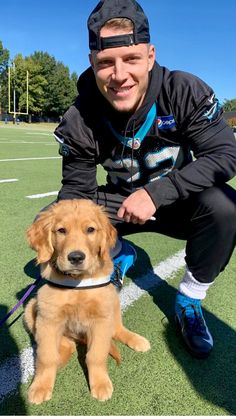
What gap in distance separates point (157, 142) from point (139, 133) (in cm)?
16

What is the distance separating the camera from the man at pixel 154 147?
2619mm

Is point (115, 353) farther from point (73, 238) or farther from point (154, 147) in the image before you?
point (154, 147)

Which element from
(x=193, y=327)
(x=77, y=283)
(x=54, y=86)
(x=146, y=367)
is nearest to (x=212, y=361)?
(x=193, y=327)

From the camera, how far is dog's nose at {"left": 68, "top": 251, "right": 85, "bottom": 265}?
7.73 ft

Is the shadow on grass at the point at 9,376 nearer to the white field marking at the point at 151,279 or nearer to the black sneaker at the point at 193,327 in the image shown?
the white field marking at the point at 151,279

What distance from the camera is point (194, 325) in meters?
2.78

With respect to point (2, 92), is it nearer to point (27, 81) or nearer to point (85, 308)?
point (27, 81)

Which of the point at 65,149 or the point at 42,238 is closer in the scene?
the point at 42,238

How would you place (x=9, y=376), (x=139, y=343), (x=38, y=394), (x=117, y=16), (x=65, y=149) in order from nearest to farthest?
(x=38, y=394), (x=9, y=376), (x=117, y=16), (x=139, y=343), (x=65, y=149)

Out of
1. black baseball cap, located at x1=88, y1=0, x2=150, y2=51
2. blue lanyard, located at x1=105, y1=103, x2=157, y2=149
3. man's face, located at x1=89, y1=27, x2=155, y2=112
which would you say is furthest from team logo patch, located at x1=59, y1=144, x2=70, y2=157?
black baseball cap, located at x1=88, y1=0, x2=150, y2=51

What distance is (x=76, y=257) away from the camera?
7.73 feet

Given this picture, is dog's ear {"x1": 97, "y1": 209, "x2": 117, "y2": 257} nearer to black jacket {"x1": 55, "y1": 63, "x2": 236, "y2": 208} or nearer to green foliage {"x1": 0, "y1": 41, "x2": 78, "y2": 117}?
black jacket {"x1": 55, "y1": 63, "x2": 236, "y2": 208}

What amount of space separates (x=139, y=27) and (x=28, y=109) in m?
71.2

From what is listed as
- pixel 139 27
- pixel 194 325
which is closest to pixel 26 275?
pixel 194 325
